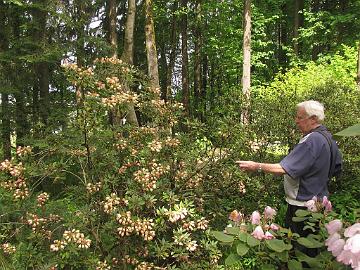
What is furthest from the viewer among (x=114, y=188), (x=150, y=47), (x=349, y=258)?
(x=150, y=47)

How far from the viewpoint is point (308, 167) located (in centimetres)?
332

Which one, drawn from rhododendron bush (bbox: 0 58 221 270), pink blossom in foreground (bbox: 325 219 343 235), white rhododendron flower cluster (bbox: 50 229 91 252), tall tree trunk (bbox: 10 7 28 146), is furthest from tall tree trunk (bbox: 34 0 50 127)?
pink blossom in foreground (bbox: 325 219 343 235)

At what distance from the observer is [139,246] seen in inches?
140

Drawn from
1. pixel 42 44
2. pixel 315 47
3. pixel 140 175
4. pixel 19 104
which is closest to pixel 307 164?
pixel 140 175

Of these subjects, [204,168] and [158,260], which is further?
[204,168]

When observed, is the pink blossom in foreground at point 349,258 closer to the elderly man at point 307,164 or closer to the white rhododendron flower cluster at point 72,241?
the elderly man at point 307,164

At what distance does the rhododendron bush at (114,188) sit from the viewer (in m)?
3.40

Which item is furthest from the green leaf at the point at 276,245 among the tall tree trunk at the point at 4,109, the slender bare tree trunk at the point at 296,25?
the slender bare tree trunk at the point at 296,25

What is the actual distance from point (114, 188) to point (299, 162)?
1.63 m

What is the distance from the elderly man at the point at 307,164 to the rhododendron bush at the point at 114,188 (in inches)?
29.6

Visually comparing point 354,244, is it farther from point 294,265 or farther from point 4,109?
point 4,109

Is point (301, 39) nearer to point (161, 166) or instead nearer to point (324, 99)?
point (324, 99)

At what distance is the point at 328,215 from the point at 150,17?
10.3 meters

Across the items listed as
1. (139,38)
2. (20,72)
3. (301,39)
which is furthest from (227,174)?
(139,38)
